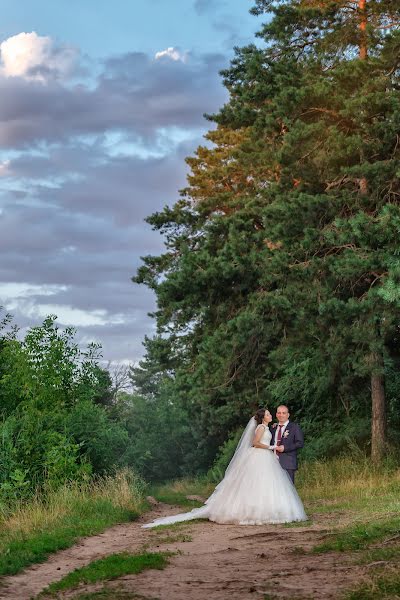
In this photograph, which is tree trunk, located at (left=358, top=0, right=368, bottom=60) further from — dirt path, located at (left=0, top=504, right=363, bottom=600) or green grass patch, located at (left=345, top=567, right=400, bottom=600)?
green grass patch, located at (left=345, top=567, right=400, bottom=600)

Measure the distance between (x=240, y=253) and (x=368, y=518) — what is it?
1449 centimetres

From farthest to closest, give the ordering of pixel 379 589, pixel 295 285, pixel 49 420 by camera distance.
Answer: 1. pixel 295 285
2. pixel 49 420
3. pixel 379 589

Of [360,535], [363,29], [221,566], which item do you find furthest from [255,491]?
[363,29]

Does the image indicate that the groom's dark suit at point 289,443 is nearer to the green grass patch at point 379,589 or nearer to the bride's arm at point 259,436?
the bride's arm at point 259,436

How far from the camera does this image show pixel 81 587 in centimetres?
962

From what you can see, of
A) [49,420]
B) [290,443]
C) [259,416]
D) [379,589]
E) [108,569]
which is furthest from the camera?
[49,420]

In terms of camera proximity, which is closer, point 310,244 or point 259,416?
point 259,416

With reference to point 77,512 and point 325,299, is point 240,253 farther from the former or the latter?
point 77,512

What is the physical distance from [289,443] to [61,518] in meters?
4.68

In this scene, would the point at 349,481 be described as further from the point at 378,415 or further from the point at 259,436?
the point at 259,436

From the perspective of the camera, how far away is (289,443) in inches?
663

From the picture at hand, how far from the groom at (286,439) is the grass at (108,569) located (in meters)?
5.74

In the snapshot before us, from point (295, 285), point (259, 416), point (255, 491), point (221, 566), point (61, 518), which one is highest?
point (295, 285)

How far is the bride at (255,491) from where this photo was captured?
51.7ft
